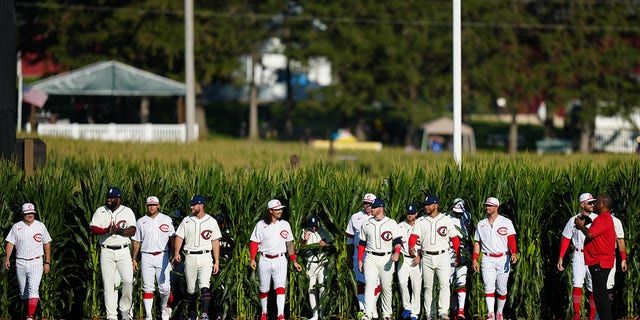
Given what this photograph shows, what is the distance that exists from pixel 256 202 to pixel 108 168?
293 cm

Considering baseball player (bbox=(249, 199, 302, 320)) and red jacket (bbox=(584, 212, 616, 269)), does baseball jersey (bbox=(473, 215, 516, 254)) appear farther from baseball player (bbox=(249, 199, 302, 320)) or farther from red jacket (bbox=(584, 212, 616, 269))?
baseball player (bbox=(249, 199, 302, 320))

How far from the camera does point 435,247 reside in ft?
52.6

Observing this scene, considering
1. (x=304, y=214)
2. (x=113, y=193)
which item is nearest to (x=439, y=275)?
(x=304, y=214)

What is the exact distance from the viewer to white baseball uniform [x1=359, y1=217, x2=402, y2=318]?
15.9 metres

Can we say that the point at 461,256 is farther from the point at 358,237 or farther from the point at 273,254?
the point at 273,254

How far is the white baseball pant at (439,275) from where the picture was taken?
1612 centimetres

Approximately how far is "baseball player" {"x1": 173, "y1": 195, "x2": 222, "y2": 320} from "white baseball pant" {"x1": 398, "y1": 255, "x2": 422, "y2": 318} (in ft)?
8.70

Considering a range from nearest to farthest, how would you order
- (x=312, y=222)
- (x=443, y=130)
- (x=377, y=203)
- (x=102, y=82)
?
(x=377, y=203) < (x=312, y=222) < (x=102, y=82) < (x=443, y=130)

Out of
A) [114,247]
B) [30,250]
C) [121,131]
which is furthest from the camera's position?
[121,131]

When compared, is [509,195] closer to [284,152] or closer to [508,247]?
[508,247]

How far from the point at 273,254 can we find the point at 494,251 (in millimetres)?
3139

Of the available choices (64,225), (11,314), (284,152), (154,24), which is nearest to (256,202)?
(64,225)

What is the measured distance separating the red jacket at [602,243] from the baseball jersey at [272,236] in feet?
13.7

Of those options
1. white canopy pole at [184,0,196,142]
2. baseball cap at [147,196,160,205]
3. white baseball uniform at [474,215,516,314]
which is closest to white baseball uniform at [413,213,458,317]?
white baseball uniform at [474,215,516,314]
